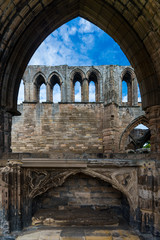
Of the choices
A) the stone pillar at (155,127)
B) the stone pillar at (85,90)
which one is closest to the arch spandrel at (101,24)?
the stone pillar at (155,127)

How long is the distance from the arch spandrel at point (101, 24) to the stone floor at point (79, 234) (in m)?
2.70

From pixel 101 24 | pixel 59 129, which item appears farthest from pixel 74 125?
pixel 101 24

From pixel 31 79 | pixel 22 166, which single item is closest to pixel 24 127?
pixel 31 79

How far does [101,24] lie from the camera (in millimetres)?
3271

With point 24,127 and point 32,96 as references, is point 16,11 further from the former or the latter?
point 32,96

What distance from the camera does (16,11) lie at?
254cm

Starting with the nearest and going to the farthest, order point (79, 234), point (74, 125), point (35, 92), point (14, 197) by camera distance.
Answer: point (79, 234)
point (14, 197)
point (74, 125)
point (35, 92)

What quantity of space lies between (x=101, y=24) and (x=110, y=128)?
6.80 meters

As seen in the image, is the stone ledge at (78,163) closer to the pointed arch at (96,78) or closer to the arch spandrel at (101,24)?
the arch spandrel at (101,24)

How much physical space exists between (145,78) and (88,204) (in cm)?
336

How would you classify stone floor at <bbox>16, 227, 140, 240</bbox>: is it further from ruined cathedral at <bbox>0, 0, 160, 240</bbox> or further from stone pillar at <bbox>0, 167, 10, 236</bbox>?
stone pillar at <bbox>0, 167, 10, 236</bbox>

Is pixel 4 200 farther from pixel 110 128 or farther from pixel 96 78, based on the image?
pixel 96 78

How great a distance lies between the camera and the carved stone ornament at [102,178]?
2.60m

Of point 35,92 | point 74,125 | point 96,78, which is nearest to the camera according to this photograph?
point 74,125
